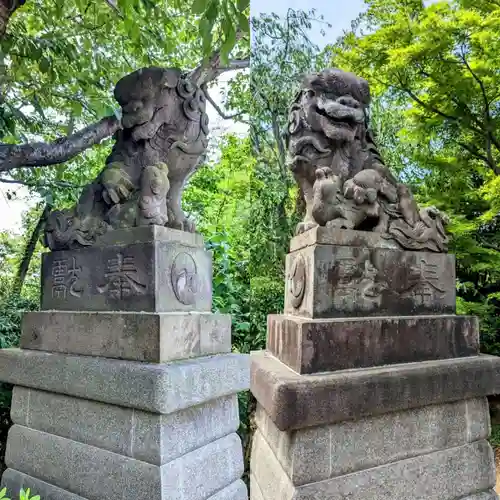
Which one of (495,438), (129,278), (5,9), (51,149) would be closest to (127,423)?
(129,278)

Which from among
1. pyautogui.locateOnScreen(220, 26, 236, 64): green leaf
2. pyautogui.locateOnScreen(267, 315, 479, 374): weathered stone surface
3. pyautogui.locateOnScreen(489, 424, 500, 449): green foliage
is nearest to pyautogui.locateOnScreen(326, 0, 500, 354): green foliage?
pyautogui.locateOnScreen(489, 424, 500, 449): green foliage

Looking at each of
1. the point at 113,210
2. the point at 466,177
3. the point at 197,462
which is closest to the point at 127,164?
the point at 113,210

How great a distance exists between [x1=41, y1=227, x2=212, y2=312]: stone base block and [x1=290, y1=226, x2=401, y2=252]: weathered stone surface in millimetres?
675

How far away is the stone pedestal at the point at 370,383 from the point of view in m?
2.21

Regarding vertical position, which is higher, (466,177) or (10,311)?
(466,177)

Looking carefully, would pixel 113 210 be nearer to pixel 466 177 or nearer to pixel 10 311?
pixel 10 311

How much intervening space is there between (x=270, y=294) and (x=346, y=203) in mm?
3478

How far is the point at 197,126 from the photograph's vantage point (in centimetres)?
300

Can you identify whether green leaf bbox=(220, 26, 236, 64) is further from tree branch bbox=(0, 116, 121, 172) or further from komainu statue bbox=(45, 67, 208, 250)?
tree branch bbox=(0, 116, 121, 172)

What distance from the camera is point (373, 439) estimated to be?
93.7 inches

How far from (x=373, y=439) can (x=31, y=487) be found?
2.04m

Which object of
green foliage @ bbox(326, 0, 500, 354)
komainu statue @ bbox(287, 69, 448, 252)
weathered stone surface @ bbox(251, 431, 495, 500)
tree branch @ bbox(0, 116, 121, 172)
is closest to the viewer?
weathered stone surface @ bbox(251, 431, 495, 500)

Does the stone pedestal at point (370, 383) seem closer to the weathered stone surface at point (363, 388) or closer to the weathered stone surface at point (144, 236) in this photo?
the weathered stone surface at point (363, 388)

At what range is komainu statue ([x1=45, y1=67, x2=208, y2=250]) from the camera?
2.75 metres
